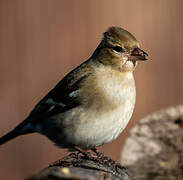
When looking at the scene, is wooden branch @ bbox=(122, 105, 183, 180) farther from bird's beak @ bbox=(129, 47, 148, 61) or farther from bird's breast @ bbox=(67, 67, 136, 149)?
bird's beak @ bbox=(129, 47, 148, 61)

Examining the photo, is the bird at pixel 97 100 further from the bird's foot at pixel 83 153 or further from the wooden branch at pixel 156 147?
the wooden branch at pixel 156 147

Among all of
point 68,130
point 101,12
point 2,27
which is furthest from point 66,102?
point 101,12

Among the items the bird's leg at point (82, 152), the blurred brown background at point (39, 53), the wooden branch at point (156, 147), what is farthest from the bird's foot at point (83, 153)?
the blurred brown background at point (39, 53)

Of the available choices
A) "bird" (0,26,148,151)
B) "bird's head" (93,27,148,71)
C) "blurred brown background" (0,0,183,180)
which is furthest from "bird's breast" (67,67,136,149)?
"blurred brown background" (0,0,183,180)

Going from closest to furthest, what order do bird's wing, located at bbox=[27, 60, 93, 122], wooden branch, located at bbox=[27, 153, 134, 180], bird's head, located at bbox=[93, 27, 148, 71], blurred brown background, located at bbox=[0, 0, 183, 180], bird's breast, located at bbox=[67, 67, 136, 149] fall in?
wooden branch, located at bbox=[27, 153, 134, 180]
bird's breast, located at bbox=[67, 67, 136, 149]
bird's head, located at bbox=[93, 27, 148, 71]
bird's wing, located at bbox=[27, 60, 93, 122]
blurred brown background, located at bbox=[0, 0, 183, 180]

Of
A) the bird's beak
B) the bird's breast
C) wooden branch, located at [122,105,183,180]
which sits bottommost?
wooden branch, located at [122,105,183,180]

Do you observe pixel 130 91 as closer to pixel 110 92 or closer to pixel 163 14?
Answer: pixel 110 92

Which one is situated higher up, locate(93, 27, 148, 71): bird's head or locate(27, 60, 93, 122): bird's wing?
locate(93, 27, 148, 71): bird's head
